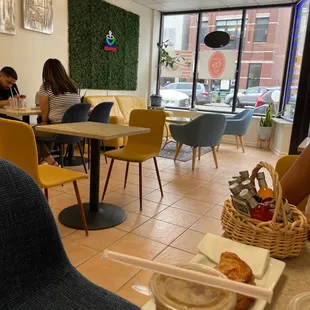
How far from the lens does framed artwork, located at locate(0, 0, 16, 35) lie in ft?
13.8

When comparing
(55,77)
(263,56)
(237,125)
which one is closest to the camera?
(55,77)

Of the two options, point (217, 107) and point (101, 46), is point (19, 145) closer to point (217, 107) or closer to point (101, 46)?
point (101, 46)

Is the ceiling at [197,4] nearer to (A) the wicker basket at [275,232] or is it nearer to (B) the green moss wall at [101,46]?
Result: (B) the green moss wall at [101,46]

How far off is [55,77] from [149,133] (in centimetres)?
130

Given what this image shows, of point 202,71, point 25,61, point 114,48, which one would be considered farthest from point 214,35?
point 25,61

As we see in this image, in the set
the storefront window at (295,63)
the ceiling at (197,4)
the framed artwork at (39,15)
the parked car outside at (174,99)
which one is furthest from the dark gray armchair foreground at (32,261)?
the parked car outside at (174,99)

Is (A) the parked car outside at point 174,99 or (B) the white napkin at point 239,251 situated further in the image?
(A) the parked car outside at point 174,99

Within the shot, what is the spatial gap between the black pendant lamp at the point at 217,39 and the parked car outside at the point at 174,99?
4.46ft

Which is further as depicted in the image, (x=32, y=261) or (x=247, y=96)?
(x=247, y=96)

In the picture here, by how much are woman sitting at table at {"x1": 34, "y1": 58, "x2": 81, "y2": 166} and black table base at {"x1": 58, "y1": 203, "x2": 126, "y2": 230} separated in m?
1.32

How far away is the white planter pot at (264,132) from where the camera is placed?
255 inches

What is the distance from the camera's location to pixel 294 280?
0.66m

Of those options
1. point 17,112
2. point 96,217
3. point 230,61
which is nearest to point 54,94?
point 17,112

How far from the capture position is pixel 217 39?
696 cm
